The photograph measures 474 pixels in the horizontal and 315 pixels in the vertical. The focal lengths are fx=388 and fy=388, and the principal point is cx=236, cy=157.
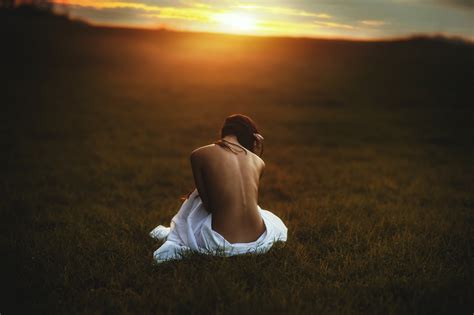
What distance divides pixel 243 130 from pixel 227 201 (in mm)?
817

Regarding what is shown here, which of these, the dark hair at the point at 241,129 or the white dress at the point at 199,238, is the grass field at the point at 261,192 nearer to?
the white dress at the point at 199,238

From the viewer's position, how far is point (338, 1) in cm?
623

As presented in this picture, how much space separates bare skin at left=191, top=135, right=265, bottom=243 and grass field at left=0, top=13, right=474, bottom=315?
→ 389 mm

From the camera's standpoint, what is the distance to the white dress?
4.32m

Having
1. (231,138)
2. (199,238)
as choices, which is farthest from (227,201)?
(231,138)

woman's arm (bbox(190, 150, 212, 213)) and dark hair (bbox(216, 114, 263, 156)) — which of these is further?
dark hair (bbox(216, 114, 263, 156))

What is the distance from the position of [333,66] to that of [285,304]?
27.1m

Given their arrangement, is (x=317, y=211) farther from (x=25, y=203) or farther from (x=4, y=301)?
(x=25, y=203)

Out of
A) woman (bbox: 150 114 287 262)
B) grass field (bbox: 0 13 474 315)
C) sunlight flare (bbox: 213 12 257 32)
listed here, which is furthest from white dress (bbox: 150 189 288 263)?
sunlight flare (bbox: 213 12 257 32)

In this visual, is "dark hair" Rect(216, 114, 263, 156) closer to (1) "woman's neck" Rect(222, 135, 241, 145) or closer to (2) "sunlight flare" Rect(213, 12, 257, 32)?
(1) "woman's neck" Rect(222, 135, 241, 145)

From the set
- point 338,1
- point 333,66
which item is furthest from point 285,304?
point 333,66

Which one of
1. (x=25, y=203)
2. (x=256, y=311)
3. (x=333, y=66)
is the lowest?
(x=25, y=203)

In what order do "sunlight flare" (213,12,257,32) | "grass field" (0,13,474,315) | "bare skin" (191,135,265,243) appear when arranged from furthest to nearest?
1. "sunlight flare" (213,12,257,32)
2. "bare skin" (191,135,265,243)
3. "grass field" (0,13,474,315)

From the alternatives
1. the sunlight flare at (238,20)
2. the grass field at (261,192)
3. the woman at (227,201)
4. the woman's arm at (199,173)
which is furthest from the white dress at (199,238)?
the sunlight flare at (238,20)
